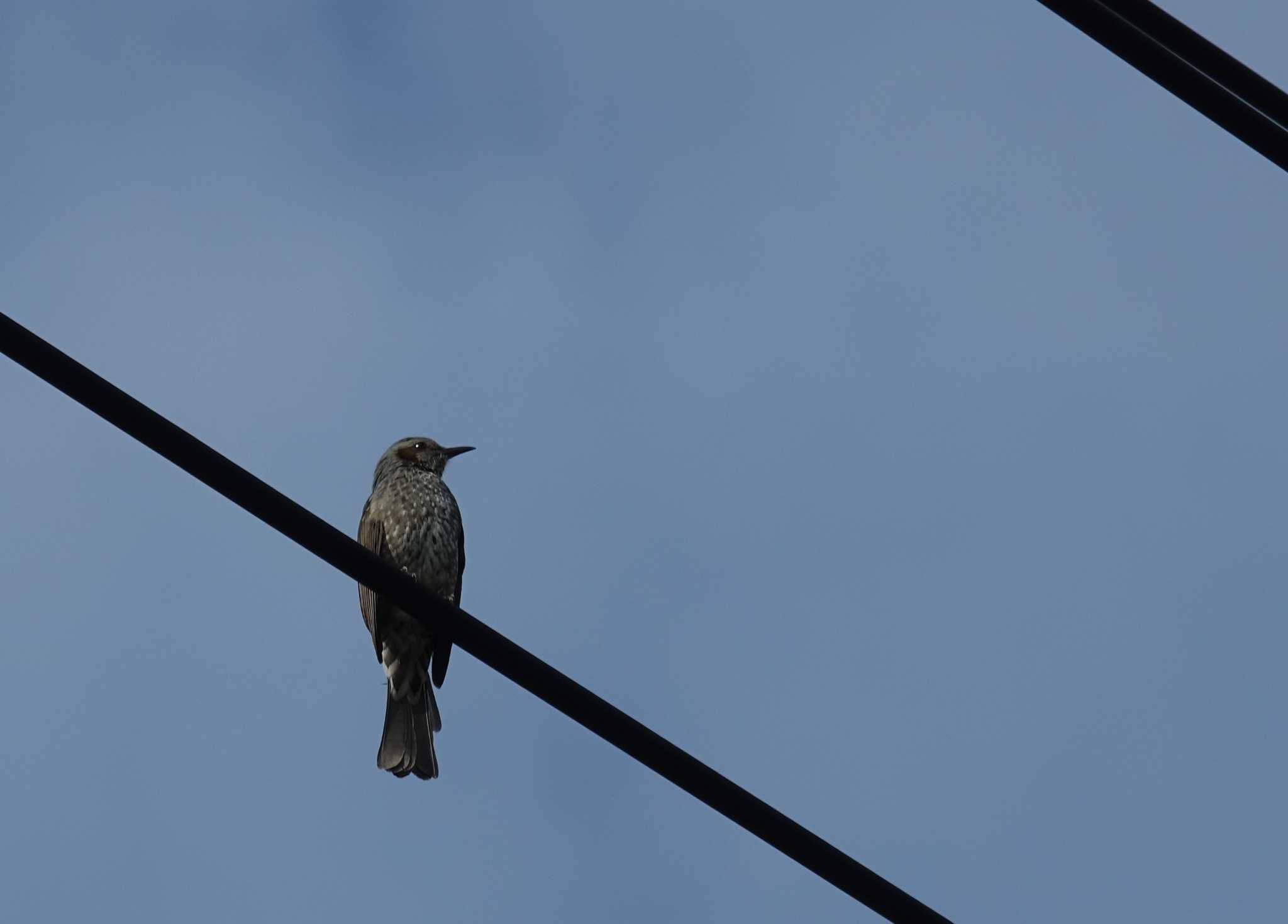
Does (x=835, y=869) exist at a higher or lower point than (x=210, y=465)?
lower

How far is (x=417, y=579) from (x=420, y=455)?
56.7 inches

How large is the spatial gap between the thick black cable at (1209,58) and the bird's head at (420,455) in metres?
6.58

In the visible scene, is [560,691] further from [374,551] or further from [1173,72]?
[374,551]

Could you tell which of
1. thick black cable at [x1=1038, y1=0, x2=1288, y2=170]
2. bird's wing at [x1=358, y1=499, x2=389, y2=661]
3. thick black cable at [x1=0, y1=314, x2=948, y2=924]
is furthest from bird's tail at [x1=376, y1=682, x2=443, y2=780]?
thick black cable at [x1=1038, y1=0, x2=1288, y2=170]

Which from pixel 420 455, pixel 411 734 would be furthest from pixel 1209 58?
pixel 420 455

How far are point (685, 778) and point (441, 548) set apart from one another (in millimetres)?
5513

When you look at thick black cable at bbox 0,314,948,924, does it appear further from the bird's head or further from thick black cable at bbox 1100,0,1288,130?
the bird's head

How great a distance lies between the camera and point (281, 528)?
9.94 ft

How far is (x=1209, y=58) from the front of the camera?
9.41 ft

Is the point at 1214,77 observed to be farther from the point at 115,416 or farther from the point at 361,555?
the point at 115,416

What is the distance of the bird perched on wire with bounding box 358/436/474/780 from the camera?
745cm

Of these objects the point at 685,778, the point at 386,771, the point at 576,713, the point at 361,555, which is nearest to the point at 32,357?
the point at 361,555

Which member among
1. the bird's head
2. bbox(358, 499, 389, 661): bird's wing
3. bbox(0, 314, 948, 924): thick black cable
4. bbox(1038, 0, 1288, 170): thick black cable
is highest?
the bird's head

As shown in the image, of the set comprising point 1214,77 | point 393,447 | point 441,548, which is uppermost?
point 393,447
